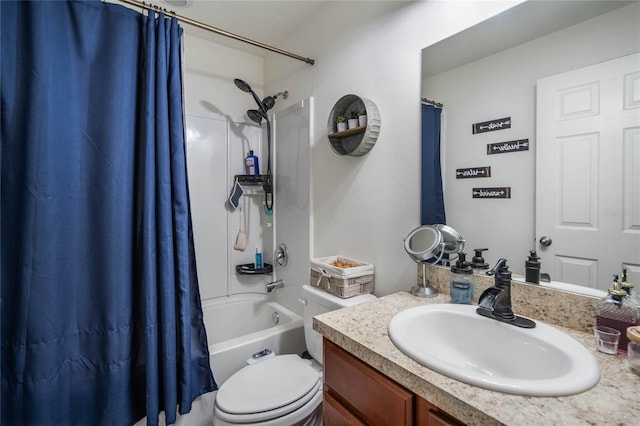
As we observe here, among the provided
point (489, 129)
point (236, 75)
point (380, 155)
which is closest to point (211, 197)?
point (236, 75)

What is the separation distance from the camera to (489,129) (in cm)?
103

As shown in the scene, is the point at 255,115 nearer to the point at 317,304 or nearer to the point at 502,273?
the point at 317,304

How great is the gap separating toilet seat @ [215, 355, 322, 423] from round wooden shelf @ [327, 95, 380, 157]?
1100 millimetres

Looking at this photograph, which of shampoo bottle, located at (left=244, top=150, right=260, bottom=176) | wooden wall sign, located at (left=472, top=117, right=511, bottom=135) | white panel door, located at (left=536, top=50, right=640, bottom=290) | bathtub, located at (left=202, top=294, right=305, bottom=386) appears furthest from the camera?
shampoo bottle, located at (left=244, top=150, right=260, bottom=176)

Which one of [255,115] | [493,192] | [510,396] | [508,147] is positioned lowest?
[510,396]

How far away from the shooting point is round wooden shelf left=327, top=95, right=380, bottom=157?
1.38 m

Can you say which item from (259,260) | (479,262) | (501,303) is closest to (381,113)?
(479,262)

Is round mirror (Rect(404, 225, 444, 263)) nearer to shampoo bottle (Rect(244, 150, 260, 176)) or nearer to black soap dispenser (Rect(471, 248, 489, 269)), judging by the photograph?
black soap dispenser (Rect(471, 248, 489, 269))

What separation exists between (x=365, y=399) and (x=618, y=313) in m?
0.66

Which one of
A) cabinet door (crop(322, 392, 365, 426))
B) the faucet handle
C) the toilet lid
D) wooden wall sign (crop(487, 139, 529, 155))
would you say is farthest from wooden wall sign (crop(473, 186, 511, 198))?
the toilet lid

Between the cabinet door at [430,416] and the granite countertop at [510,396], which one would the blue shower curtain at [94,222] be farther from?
the cabinet door at [430,416]

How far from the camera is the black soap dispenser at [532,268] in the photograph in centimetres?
91

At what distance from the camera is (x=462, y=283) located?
101cm

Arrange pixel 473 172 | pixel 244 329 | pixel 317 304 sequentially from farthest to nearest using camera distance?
1. pixel 244 329
2. pixel 317 304
3. pixel 473 172
